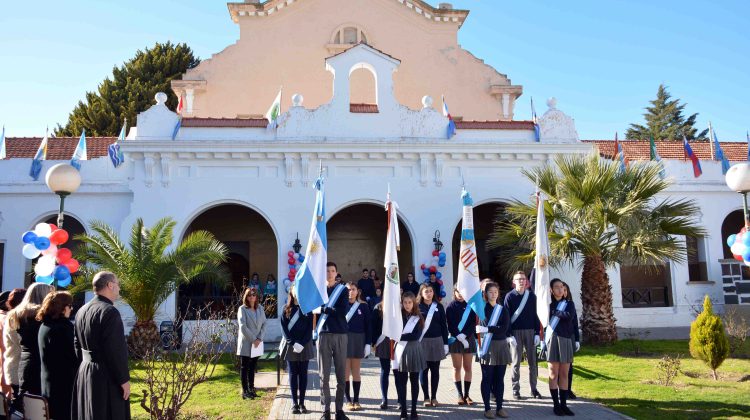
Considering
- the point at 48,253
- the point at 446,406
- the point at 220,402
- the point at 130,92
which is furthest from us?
the point at 130,92

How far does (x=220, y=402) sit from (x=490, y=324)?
4.33 metres

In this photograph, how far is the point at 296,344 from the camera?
813 cm

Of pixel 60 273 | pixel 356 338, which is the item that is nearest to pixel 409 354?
pixel 356 338

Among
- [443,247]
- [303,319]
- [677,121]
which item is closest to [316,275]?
[303,319]

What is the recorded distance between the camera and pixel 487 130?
17.2 metres

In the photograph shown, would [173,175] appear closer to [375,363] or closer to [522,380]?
[375,363]

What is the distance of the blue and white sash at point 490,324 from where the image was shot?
8180 mm

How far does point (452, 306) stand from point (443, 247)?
7.48m

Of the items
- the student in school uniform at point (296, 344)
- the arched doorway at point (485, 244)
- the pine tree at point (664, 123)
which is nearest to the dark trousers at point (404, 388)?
the student in school uniform at point (296, 344)

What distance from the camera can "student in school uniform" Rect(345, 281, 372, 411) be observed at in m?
8.62

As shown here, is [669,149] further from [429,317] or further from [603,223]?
[429,317]

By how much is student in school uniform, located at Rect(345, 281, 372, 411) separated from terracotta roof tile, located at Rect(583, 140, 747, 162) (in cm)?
1506

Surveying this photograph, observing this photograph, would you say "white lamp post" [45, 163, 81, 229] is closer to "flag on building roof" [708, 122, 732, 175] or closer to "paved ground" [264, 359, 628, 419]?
"paved ground" [264, 359, 628, 419]

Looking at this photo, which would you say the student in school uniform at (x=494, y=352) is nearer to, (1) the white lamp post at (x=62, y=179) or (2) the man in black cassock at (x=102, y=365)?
(2) the man in black cassock at (x=102, y=365)
